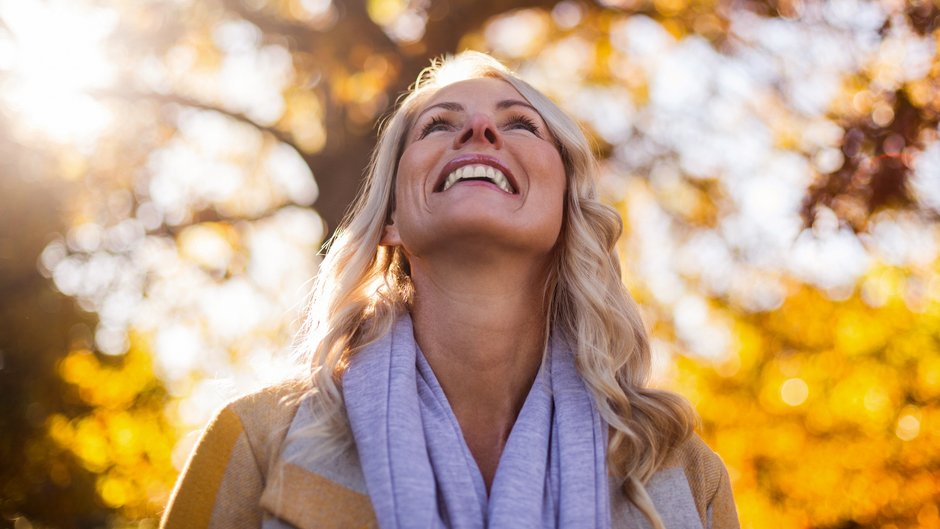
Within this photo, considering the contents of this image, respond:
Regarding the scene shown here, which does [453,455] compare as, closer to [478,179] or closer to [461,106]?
[478,179]

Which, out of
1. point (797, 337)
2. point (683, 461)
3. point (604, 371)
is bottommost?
point (797, 337)

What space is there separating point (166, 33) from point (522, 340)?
20.5 feet

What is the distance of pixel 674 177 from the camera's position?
8758 mm

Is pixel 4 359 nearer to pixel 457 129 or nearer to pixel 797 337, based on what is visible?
pixel 457 129

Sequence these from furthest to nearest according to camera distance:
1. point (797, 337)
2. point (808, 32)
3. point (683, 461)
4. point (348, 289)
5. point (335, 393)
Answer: point (797, 337) → point (808, 32) → point (348, 289) → point (683, 461) → point (335, 393)

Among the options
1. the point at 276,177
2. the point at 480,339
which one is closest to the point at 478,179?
the point at 480,339

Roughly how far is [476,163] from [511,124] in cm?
37

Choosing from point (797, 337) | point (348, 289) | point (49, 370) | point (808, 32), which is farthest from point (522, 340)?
point (797, 337)

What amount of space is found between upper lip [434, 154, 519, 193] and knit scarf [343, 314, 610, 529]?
55cm

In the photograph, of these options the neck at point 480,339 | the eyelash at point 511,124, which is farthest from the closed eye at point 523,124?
the neck at point 480,339

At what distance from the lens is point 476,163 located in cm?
275

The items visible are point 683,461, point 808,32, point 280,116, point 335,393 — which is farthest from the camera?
point 280,116

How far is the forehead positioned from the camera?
3.06 metres

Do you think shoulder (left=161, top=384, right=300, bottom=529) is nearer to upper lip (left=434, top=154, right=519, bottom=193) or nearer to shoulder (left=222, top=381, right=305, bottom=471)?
shoulder (left=222, top=381, right=305, bottom=471)
